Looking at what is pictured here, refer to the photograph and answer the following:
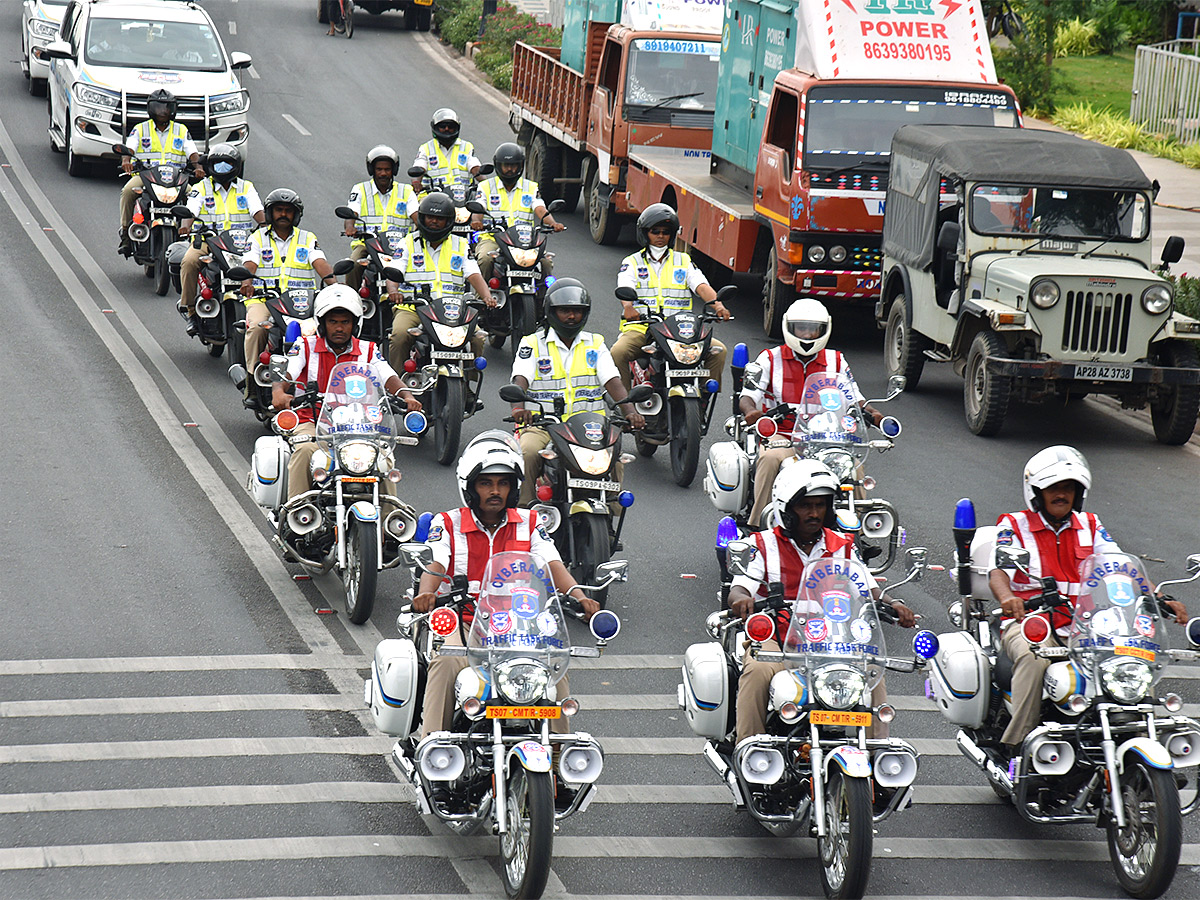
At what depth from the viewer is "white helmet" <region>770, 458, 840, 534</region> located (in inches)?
300

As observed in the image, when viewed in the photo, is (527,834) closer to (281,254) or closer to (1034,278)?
(281,254)

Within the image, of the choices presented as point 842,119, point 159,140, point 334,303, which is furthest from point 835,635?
point 159,140

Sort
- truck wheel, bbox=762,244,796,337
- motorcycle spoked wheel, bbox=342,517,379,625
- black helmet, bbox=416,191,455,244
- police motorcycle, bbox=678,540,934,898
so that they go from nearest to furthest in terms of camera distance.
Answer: police motorcycle, bbox=678,540,934,898 < motorcycle spoked wheel, bbox=342,517,379,625 < black helmet, bbox=416,191,455,244 < truck wheel, bbox=762,244,796,337

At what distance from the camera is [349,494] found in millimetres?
10516

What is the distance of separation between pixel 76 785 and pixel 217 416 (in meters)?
7.16

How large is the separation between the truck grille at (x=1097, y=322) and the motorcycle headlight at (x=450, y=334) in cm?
527

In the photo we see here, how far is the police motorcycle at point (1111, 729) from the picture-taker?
271 inches

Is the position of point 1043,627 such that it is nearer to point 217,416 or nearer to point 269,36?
point 217,416

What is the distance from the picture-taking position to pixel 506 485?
7.63 meters

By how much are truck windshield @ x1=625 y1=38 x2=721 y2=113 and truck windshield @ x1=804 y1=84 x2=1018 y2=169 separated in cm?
508

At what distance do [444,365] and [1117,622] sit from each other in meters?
7.55

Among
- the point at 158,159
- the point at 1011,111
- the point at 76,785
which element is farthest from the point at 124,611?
the point at 1011,111

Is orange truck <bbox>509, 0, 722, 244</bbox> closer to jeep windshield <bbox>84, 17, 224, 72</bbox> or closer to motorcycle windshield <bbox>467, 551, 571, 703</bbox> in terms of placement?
jeep windshield <bbox>84, 17, 224, 72</bbox>

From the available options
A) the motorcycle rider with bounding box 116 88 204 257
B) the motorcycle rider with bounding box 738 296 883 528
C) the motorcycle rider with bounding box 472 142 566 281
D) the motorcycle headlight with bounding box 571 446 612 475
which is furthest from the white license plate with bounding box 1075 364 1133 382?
the motorcycle rider with bounding box 116 88 204 257
